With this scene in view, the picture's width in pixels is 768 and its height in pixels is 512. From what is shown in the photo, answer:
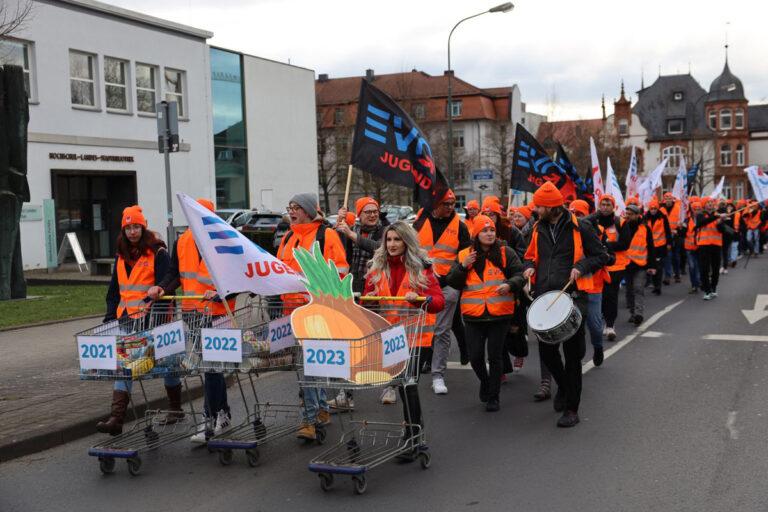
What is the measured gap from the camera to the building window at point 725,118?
342 feet

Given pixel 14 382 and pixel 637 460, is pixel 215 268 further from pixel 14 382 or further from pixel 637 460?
pixel 14 382

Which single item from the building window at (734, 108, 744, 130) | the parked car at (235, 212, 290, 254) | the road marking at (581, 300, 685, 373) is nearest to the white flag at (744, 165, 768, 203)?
the road marking at (581, 300, 685, 373)

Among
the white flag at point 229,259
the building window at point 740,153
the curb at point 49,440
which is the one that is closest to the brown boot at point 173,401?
the curb at point 49,440

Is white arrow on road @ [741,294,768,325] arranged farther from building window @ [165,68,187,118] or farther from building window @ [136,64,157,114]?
building window @ [165,68,187,118]

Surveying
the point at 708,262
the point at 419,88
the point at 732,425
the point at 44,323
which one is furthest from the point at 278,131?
the point at 419,88

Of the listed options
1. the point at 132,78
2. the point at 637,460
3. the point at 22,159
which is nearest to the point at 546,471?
the point at 637,460

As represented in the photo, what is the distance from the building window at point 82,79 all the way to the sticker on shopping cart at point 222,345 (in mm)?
26187

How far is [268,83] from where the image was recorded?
43.3m

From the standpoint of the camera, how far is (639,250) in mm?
13516

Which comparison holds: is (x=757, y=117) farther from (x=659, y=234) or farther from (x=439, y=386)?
(x=439, y=386)

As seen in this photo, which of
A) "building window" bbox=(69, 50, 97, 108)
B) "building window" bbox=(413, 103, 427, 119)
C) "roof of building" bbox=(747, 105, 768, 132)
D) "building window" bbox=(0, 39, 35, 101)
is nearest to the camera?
"building window" bbox=(0, 39, 35, 101)

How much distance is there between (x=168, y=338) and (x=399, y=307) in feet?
5.49

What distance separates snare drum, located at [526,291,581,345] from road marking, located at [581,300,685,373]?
2.44 metres

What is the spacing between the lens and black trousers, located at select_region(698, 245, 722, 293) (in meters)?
16.8
